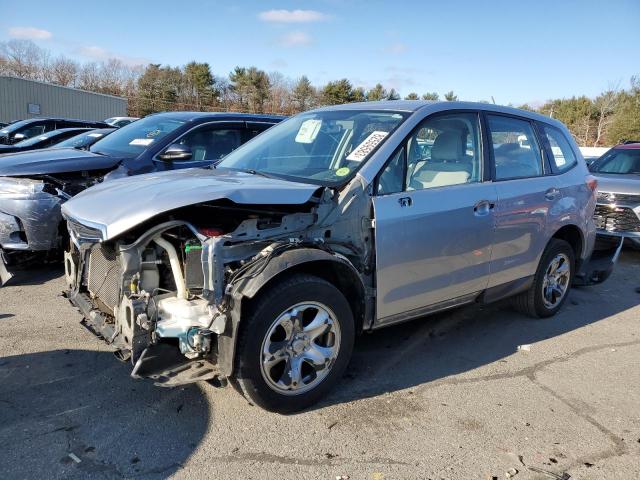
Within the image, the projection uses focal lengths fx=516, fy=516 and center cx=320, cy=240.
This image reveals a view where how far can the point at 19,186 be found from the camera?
17.4ft

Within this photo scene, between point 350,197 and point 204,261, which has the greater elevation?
point 350,197

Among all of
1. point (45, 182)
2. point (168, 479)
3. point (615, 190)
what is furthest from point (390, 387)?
point (615, 190)

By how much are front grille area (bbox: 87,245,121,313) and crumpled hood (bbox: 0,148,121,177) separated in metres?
2.47

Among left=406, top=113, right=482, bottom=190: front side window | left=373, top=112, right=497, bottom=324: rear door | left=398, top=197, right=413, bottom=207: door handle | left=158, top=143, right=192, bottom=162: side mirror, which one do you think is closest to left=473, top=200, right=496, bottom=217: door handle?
left=373, top=112, right=497, bottom=324: rear door

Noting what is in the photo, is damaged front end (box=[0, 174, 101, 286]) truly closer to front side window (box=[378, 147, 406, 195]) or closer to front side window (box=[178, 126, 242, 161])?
front side window (box=[178, 126, 242, 161])

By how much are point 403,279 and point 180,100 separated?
4530 cm

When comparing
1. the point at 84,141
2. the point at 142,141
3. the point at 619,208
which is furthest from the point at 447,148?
the point at 84,141

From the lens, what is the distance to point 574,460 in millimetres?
2844

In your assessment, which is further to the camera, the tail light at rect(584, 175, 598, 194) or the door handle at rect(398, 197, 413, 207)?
the tail light at rect(584, 175, 598, 194)

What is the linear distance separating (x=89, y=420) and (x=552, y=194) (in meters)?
4.03

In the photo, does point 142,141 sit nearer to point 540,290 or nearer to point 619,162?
point 540,290

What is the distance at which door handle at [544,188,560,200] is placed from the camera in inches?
178

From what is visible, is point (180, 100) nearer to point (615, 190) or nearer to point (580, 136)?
point (580, 136)

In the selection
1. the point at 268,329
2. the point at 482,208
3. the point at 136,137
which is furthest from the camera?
the point at 136,137
